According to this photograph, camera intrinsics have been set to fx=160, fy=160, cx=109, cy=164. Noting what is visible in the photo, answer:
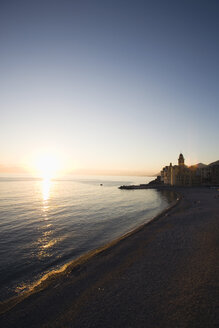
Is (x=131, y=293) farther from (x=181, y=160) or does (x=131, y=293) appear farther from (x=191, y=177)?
(x=181, y=160)

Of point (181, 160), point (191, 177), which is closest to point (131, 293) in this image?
point (191, 177)

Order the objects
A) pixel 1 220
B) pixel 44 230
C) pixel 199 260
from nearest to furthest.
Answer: pixel 199 260 → pixel 44 230 → pixel 1 220

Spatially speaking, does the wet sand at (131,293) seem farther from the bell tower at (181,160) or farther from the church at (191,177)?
the bell tower at (181,160)

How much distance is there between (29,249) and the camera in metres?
15.0

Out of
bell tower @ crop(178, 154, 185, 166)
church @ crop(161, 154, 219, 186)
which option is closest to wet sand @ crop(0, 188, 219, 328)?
church @ crop(161, 154, 219, 186)

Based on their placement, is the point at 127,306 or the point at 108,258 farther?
the point at 108,258

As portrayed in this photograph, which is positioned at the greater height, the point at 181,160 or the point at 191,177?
the point at 181,160

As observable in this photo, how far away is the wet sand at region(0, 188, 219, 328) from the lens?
5.82 meters

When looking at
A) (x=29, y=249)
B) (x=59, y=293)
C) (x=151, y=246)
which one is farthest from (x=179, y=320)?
(x=29, y=249)

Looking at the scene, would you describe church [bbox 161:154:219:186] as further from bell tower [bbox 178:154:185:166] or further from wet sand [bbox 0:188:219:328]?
wet sand [bbox 0:188:219:328]

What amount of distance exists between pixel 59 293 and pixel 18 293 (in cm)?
307

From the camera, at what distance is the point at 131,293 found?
23.6ft

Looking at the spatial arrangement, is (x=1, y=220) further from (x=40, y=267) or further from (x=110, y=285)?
(x=110, y=285)

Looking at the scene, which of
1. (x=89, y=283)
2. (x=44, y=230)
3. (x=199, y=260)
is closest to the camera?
(x=89, y=283)
